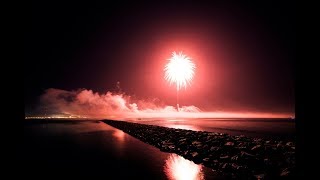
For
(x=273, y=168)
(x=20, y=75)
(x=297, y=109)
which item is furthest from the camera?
(x=20, y=75)

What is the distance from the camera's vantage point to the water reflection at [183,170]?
15182 mm

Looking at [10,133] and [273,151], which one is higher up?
[10,133]

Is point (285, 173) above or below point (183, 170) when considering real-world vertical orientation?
above

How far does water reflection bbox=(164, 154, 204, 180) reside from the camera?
49.8 ft

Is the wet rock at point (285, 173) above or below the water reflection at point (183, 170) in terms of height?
above

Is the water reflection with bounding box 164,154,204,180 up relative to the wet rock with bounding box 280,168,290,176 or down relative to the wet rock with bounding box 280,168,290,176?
down

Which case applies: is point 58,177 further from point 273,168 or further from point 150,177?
point 273,168

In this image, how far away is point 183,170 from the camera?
17078mm

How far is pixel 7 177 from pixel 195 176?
9397mm

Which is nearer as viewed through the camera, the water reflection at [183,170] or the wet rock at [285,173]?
the wet rock at [285,173]

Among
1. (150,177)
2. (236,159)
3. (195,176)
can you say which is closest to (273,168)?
(236,159)

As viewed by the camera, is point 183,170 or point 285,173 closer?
Answer: point 285,173

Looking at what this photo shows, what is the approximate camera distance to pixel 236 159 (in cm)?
1928

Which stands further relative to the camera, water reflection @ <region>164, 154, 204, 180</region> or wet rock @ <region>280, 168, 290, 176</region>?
water reflection @ <region>164, 154, 204, 180</region>
